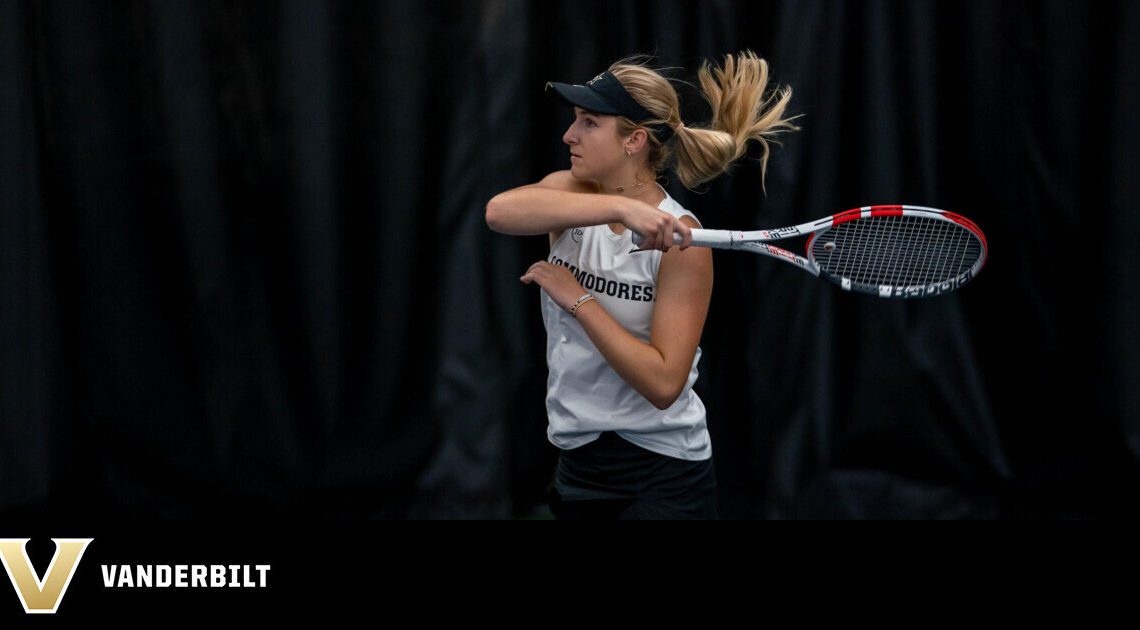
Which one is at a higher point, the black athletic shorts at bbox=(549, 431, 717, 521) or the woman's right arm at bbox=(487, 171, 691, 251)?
A: the woman's right arm at bbox=(487, 171, 691, 251)

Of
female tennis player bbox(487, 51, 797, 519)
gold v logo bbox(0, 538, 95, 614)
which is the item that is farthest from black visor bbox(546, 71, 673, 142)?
gold v logo bbox(0, 538, 95, 614)

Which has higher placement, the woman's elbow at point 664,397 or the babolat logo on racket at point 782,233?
the babolat logo on racket at point 782,233

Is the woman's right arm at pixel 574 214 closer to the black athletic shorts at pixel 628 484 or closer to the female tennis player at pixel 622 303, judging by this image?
the female tennis player at pixel 622 303

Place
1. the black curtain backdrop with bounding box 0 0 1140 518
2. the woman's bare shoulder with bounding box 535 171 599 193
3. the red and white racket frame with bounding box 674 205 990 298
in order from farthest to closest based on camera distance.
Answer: the black curtain backdrop with bounding box 0 0 1140 518 → the woman's bare shoulder with bounding box 535 171 599 193 → the red and white racket frame with bounding box 674 205 990 298


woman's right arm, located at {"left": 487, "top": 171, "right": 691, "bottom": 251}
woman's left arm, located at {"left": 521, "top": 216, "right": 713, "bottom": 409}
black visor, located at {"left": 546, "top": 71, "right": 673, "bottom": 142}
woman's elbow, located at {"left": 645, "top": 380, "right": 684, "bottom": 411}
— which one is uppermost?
black visor, located at {"left": 546, "top": 71, "right": 673, "bottom": 142}

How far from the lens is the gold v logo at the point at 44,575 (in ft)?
→ 8.06

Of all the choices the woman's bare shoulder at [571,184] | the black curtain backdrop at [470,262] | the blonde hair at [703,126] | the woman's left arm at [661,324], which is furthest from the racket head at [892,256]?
the black curtain backdrop at [470,262]

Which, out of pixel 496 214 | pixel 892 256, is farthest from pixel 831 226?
pixel 496 214

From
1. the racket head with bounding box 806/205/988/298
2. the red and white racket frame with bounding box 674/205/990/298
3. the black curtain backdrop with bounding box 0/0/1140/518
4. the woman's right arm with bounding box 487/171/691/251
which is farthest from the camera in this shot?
the black curtain backdrop with bounding box 0/0/1140/518

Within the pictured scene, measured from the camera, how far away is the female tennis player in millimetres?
2117

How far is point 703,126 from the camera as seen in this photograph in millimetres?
2473

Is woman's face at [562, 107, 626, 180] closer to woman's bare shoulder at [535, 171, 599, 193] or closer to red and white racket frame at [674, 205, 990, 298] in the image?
woman's bare shoulder at [535, 171, 599, 193]

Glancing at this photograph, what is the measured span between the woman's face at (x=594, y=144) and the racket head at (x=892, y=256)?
46cm

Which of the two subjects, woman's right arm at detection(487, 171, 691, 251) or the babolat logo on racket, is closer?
woman's right arm at detection(487, 171, 691, 251)
